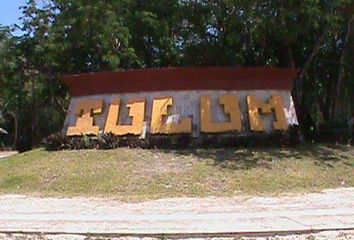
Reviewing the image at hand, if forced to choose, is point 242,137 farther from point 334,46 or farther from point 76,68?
point 76,68

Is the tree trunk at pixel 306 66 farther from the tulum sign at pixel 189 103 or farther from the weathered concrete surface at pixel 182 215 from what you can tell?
the weathered concrete surface at pixel 182 215

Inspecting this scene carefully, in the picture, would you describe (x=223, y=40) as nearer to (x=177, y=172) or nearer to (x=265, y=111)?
(x=265, y=111)

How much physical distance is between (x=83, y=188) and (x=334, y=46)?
44.1 feet

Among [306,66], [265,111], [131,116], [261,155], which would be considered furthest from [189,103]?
[306,66]

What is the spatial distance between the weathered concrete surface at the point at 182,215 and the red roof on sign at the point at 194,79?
631 cm

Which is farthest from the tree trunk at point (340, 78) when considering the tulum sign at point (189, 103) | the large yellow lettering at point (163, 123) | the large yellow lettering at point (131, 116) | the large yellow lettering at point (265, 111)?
the large yellow lettering at point (131, 116)

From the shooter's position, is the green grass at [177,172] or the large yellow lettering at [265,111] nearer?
the green grass at [177,172]

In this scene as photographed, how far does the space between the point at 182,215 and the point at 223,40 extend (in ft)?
41.2

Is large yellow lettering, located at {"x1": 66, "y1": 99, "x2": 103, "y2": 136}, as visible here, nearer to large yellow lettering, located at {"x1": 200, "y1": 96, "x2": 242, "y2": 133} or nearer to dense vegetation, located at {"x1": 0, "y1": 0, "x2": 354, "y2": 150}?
large yellow lettering, located at {"x1": 200, "y1": 96, "x2": 242, "y2": 133}

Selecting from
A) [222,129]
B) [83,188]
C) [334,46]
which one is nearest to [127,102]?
[222,129]

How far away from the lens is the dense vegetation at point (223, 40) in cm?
1833

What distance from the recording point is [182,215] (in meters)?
9.55

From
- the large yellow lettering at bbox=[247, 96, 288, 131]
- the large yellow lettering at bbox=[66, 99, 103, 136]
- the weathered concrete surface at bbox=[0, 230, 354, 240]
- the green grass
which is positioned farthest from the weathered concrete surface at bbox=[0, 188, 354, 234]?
the large yellow lettering at bbox=[66, 99, 103, 136]

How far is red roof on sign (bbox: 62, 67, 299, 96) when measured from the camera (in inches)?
692
